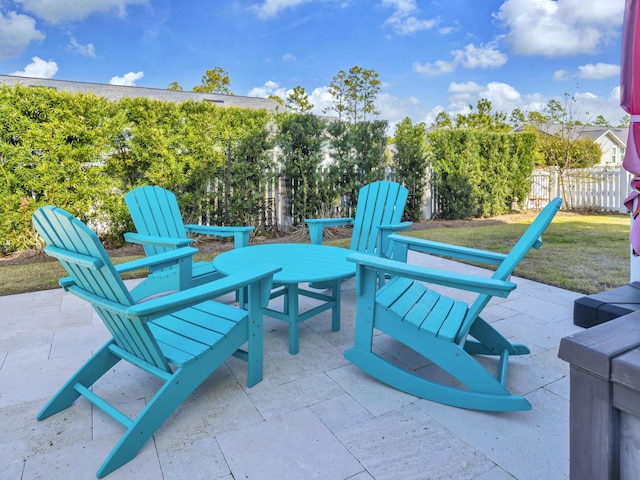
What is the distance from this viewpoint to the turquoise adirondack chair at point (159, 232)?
2.88 meters

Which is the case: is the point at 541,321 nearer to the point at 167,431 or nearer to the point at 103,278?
the point at 167,431

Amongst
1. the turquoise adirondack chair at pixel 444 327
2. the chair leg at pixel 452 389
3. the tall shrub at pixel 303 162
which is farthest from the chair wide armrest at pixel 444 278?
the tall shrub at pixel 303 162

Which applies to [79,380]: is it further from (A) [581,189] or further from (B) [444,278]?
(A) [581,189]

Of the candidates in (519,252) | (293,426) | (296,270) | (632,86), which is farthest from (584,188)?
(293,426)

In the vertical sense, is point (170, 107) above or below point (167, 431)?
→ above

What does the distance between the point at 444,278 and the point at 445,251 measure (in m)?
0.62

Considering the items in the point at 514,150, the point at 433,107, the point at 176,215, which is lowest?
the point at 176,215

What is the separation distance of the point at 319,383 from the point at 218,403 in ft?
1.61

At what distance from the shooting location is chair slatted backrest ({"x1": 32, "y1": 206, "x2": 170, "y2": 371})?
1.34 m

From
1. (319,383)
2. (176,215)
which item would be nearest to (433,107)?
(176,215)

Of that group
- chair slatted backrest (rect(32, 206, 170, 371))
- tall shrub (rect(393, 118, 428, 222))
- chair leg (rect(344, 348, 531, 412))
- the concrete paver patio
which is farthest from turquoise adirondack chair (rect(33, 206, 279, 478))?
tall shrub (rect(393, 118, 428, 222))

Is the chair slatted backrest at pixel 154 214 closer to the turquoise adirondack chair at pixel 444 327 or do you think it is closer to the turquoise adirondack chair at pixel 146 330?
the turquoise adirondack chair at pixel 146 330

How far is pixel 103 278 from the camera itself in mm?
1394

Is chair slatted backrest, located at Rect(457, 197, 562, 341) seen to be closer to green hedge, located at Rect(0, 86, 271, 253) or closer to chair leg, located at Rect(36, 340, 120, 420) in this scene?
chair leg, located at Rect(36, 340, 120, 420)
